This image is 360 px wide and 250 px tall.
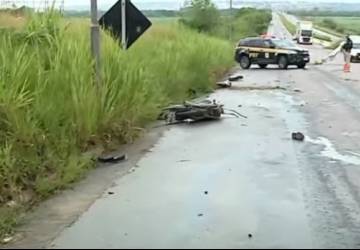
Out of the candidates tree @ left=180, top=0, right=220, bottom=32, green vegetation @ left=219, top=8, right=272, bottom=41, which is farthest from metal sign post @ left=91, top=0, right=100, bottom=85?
green vegetation @ left=219, top=8, right=272, bottom=41

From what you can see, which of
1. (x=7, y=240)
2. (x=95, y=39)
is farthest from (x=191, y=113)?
(x=7, y=240)

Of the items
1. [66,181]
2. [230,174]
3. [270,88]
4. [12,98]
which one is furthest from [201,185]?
[270,88]

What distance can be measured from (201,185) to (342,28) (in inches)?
5343

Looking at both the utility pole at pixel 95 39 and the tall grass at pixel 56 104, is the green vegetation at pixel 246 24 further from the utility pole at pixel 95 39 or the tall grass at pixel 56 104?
the utility pole at pixel 95 39

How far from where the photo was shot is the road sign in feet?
51.5

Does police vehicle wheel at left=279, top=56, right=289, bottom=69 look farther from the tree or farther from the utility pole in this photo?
the utility pole

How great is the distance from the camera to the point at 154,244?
6414 millimetres

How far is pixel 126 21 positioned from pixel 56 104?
5.92m

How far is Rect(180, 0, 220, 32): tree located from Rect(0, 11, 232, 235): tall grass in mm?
44231

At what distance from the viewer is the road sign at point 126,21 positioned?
51.5ft

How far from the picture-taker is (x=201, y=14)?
200 feet

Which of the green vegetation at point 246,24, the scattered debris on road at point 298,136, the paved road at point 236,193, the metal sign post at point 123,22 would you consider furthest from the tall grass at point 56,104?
the green vegetation at point 246,24

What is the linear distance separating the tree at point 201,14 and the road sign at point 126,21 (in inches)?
1734

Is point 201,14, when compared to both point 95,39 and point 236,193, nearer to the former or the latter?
point 95,39
